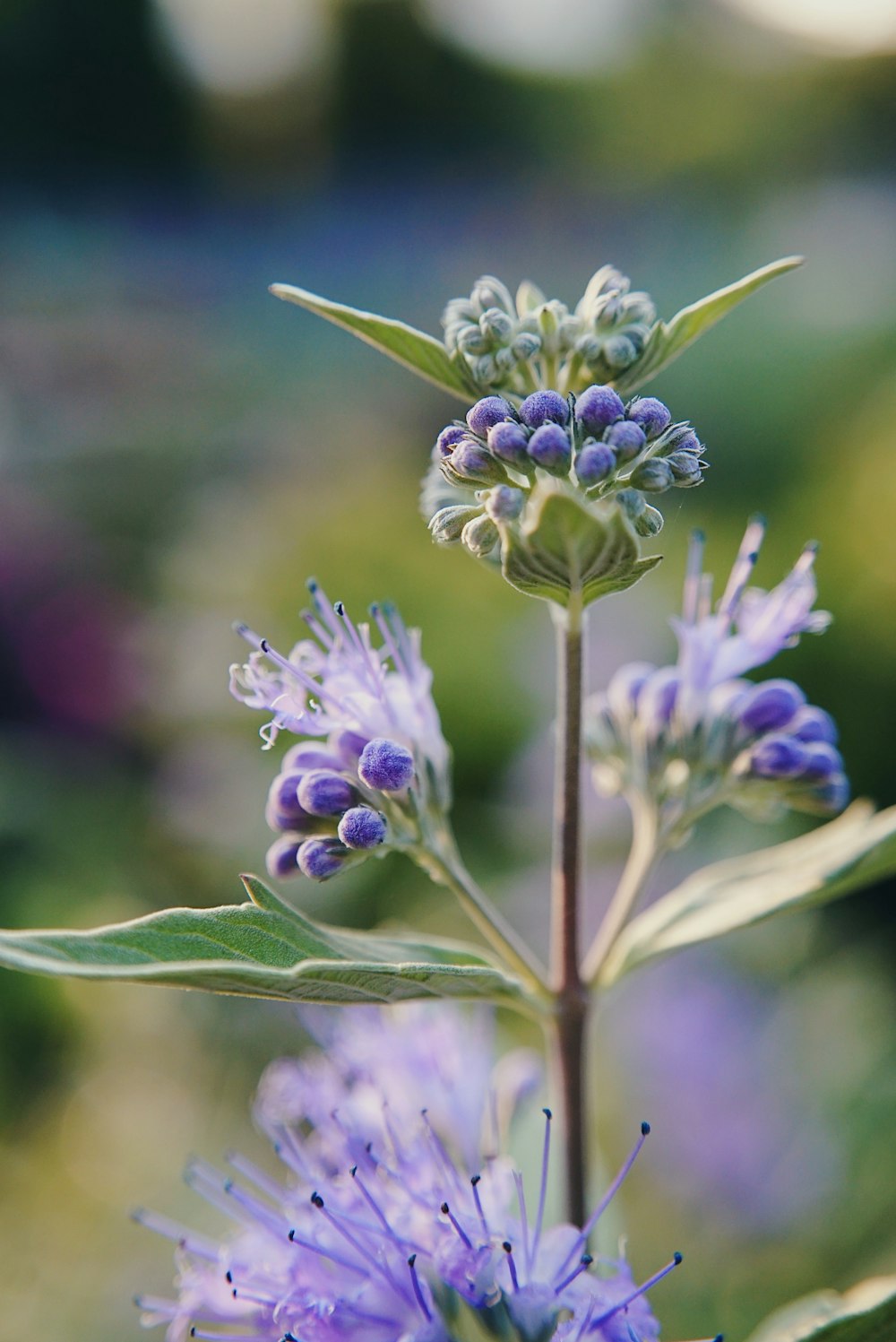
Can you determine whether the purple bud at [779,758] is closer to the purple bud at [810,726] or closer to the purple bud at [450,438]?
the purple bud at [810,726]

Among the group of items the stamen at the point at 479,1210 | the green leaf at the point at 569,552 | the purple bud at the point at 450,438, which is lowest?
the stamen at the point at 479,1210

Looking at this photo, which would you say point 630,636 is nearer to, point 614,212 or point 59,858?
point 59,858

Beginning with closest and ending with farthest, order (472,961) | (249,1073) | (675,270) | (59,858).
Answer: (472,961) < (249,1073) < (59,858) < (675,270)

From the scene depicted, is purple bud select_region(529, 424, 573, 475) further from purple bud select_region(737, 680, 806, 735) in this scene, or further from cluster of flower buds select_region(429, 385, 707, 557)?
purple bud select_region(737, 680, 806, 735)

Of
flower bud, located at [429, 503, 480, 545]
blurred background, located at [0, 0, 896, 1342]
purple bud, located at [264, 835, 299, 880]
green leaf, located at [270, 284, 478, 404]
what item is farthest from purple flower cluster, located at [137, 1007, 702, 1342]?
blurred background, located at [0, 0, 896, 1342]

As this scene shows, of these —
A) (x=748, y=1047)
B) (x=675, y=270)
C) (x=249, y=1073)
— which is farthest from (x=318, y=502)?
(x=675, y=270)

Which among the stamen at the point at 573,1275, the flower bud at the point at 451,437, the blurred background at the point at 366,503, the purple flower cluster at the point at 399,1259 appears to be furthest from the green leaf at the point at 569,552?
the blurred background at the point at 366,503

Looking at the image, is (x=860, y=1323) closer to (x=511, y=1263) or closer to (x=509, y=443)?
(x=511, y=1263)

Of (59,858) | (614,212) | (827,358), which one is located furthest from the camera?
(614,212)
